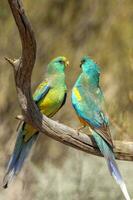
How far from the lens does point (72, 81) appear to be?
622 centimetres

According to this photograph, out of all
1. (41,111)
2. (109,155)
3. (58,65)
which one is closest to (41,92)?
(41,111)

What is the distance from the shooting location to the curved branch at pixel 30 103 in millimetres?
3109

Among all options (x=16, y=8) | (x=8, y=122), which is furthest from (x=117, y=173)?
(x=8, y=122)

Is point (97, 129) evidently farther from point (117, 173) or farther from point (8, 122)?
point (8, 122)

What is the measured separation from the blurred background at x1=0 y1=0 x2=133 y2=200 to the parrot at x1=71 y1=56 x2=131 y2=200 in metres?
1.88

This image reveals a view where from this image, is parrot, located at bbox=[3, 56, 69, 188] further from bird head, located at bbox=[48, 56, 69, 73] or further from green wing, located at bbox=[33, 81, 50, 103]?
bird head, located at bbox=[48, 56, 69, 73]

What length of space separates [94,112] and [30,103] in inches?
19.3

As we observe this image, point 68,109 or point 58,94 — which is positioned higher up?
point 58,94

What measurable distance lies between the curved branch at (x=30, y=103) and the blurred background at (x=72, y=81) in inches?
71.8

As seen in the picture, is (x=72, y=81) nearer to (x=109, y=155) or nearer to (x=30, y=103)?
(x=109, y=155)

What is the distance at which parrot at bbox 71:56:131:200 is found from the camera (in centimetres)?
374

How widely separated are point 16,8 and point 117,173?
3.62ft

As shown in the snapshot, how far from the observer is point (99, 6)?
646cm

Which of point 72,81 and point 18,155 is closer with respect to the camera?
point 18,155
